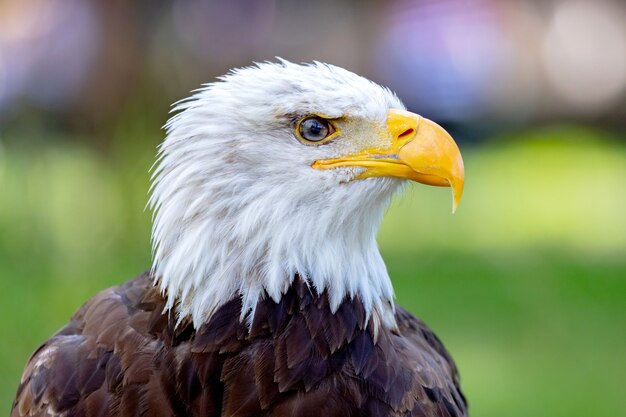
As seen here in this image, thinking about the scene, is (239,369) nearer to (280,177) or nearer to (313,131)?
(280,177)

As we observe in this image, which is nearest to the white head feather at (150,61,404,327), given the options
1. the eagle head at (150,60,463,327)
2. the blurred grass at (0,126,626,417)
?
the eagle head at (150,60,463,327)

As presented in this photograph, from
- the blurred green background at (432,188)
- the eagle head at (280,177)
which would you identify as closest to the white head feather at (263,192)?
the eagle head at (280,177)

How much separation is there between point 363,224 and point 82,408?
1053mm

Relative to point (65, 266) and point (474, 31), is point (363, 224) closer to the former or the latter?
point (65, 266)

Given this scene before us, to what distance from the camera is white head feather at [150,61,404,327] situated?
271cm

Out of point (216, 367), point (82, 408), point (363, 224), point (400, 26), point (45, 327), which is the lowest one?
point (45, 327)

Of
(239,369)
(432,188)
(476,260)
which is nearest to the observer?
(239,369)

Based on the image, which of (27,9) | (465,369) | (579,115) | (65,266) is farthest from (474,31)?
(65,266)

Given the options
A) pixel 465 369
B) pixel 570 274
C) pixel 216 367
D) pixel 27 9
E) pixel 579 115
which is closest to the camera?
pixel 216 367

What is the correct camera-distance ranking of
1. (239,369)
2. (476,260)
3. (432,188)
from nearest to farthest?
1. (239,369)
2. (476,260)
3. (432,188)

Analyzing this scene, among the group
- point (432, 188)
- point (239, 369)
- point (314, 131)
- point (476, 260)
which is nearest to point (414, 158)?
point (314, 131)

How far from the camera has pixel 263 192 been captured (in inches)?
107

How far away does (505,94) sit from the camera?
49.6 ft

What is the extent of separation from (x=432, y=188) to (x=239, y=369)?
796 centimetres
